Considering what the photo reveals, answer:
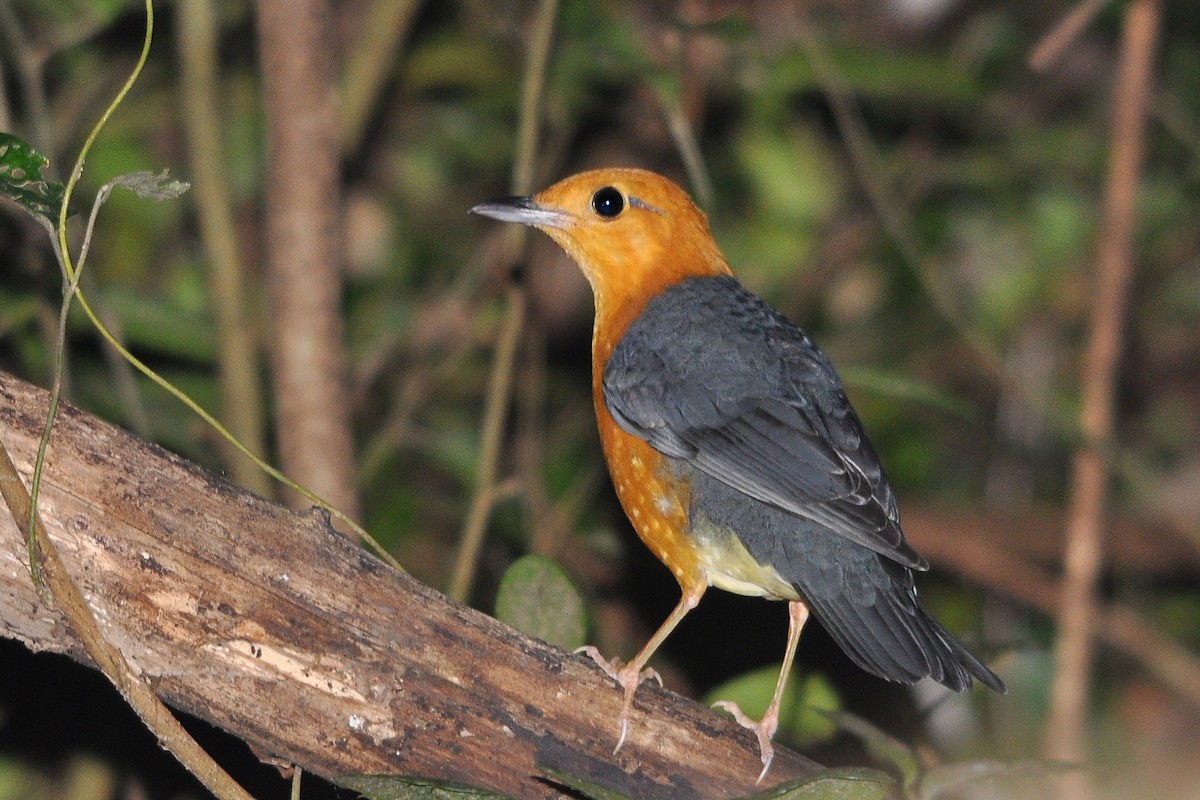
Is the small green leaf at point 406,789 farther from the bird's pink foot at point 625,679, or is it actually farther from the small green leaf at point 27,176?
the small green leaf at point 27,176

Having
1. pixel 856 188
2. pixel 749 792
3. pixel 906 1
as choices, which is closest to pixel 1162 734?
pixel 856 188

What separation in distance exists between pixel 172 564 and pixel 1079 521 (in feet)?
14.8

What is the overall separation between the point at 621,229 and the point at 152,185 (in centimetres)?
262

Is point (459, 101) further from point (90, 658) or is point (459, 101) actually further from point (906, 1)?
point (90, 658)

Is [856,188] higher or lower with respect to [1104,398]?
higher

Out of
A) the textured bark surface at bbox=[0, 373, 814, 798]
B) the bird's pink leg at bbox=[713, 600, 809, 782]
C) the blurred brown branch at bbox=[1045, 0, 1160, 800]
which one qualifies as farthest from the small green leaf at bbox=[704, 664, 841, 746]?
the blurred brown branch at bbox=[1045, 0, 1160, 800]

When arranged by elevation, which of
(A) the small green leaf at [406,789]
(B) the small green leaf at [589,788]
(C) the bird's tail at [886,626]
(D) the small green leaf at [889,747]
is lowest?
(A) the small green leaf at [406,789]

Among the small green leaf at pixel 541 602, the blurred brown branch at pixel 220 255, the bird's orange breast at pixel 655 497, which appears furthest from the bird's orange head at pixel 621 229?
the small green leaf at pixel 541 602

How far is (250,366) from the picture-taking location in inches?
223

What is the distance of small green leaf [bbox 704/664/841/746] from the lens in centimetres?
409

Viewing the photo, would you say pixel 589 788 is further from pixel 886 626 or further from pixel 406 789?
pixel 886 626

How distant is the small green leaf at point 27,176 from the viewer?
2.82 meters

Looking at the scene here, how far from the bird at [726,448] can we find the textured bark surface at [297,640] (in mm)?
207

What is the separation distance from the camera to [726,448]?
14.3 feet
